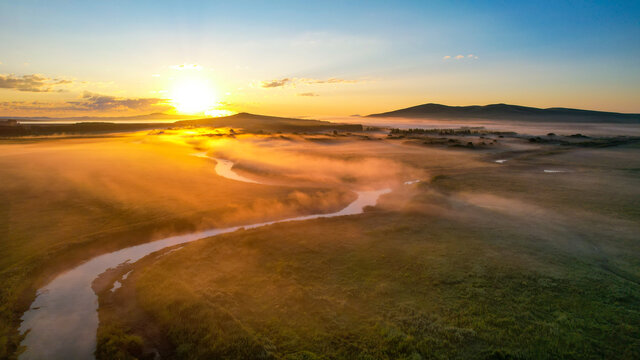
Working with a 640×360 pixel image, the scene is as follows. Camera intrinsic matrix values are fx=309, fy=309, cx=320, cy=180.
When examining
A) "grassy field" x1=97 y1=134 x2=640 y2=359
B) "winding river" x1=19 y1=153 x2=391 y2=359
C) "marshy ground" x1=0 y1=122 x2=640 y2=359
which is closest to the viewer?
"grassy field" x1=97 y1=134 x2=640 y2=359

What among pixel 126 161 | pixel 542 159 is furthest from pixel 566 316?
pixel 542 159

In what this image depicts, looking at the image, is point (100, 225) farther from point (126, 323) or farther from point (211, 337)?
Answer: point (211, 337)

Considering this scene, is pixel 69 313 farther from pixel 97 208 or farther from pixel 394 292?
pixel 97 208

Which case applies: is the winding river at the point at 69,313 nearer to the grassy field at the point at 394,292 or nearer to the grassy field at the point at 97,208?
the grassy field at the point at 97,208

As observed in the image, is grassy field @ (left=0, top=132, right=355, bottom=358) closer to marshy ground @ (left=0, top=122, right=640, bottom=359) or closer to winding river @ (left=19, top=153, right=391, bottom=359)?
marshy ground @ (left=0, top=122, right=640, bottom=359)

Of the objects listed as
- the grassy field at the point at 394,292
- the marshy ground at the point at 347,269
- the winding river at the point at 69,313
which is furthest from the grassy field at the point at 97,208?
the grassy field at the point at 394,292

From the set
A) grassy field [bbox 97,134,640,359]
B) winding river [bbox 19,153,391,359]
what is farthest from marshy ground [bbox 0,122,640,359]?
winding river [bbox 19,153,391,359]

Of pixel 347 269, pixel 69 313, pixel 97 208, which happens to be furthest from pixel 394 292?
pixel 97 208
